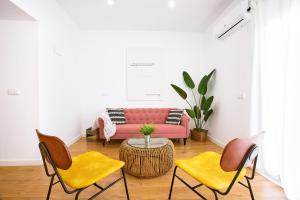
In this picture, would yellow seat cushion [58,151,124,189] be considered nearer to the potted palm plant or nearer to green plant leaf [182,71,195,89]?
the potted palm plant

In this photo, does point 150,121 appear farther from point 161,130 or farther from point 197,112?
point 197,112

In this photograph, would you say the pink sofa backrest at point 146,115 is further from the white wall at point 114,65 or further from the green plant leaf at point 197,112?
the green plant leaf at point 197,112

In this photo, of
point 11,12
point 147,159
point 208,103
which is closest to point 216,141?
point 208,103

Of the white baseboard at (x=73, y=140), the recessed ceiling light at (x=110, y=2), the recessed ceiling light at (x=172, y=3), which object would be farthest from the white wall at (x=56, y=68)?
the recessed ceiling light at (x=172, y=3)

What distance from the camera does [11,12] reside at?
221 centimetres

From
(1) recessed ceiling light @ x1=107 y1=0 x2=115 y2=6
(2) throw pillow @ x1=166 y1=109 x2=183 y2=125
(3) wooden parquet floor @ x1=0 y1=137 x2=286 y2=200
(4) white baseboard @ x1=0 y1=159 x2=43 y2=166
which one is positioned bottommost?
(3) wooden parquet floor @ x1=0 y1=137 x2=286 y2=200

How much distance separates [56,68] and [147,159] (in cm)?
241

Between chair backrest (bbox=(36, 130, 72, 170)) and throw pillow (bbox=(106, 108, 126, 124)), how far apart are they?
8.33 feet

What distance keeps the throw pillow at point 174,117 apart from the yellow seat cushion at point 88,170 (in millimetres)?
2383

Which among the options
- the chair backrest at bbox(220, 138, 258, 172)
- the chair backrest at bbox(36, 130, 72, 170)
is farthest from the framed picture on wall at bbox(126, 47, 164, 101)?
the chair backrest at bbox(220, 138, 258, 172)

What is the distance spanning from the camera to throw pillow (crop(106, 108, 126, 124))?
3797mm

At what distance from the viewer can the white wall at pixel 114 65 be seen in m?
4.23

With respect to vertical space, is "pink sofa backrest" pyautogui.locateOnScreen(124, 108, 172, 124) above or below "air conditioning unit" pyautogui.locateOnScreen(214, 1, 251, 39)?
below

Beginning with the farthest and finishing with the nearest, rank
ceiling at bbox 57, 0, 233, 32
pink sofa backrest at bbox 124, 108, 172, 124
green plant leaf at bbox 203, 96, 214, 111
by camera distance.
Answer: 1. pink sofa backrest at bbox 124, 108, 172, 124
2. green plant leaf at bbox 203, 96, 214, 111
3. ceiling at bbox 57, 0, 233, 32
